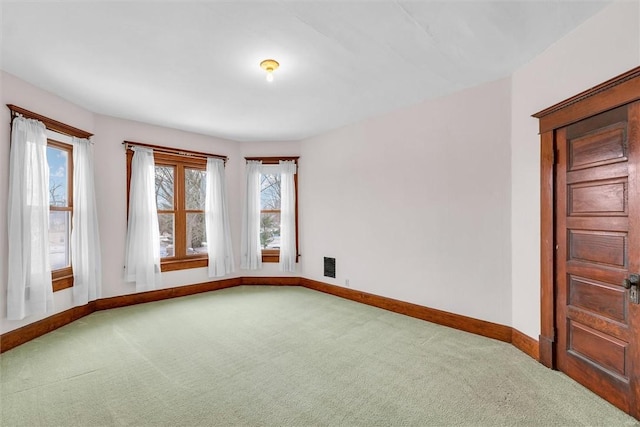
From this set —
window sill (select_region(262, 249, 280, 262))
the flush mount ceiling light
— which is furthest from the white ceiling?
window sill (select_region(262, 249, 280, 262))

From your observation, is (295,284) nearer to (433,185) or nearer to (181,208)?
(181,208)

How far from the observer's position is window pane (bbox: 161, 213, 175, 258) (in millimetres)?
4898

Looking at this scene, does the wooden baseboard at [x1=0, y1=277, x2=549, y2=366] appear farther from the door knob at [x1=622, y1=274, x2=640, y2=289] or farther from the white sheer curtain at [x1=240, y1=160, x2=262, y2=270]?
the door knob at [x1=622, y1=274, x2=640, y2=289]

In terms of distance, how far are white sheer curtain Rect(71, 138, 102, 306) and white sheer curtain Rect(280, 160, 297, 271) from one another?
281cm

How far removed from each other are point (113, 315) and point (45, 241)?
4.36 feet

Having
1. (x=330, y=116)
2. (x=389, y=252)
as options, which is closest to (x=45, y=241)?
(x=330, y=116)

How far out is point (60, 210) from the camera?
12.1ft

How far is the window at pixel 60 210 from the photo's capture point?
363 cm

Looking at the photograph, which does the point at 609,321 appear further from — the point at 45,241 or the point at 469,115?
the point at 45,241

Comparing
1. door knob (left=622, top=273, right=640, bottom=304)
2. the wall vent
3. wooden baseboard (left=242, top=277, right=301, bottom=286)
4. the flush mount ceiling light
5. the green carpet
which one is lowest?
the green carpet

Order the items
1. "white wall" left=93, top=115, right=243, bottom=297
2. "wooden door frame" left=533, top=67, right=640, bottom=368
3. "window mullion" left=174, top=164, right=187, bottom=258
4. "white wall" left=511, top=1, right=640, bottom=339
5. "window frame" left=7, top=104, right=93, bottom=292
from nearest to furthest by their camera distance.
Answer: "white wall" left=511, top=1, right=640, bottom=339 < "wooden door frame" left=533, top=67, right=640, bottom=368 < "window frame" left=7, top=104, right=93, bottom=292 < "white wall" left=93, top=115, right=243, bottom=297 < "window mullion" left=174, top=164, right=187, bottom=258

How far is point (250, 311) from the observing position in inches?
163

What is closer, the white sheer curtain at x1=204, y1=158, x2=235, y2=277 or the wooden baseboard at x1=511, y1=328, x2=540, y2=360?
the wooden baseboard at x1=511, y1=328, x2=540, y2=360

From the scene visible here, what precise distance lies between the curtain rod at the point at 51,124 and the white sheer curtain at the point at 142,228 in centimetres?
68
